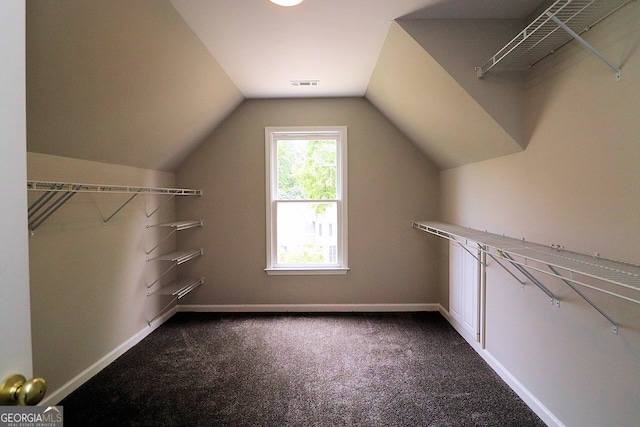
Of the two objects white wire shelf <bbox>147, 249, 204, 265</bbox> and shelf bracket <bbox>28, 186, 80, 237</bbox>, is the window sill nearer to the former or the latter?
white wire shelf <bbox>147, 249, 204, 265</bbox>

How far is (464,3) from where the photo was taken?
1.80 m

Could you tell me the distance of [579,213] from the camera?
1.51m

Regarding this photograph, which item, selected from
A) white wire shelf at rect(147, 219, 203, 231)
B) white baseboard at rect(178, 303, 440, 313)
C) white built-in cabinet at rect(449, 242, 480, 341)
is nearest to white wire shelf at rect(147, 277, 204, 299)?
white baseboard at rect(178, 303, 440, 313)

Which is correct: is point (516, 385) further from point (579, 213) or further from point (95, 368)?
point (95, 368)

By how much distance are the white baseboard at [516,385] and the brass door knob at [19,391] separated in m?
2.16

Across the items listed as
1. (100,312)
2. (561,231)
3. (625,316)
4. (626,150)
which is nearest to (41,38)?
(100,312)

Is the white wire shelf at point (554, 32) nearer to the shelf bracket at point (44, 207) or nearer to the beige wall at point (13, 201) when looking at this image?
the beige wall at point (13, 201)

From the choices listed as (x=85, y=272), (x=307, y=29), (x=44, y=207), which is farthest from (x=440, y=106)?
(x=85, y=272)

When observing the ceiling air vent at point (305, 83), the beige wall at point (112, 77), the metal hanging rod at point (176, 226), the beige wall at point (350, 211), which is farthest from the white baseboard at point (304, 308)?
the ceiling air vent at point (305, 83)

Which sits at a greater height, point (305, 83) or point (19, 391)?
point (305, 83)

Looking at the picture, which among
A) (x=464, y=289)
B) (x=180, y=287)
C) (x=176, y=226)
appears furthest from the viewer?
(x=180, y=287)

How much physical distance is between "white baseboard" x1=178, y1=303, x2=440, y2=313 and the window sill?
34 centimetres

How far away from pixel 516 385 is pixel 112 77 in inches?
118

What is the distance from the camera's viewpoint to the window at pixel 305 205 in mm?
3479
